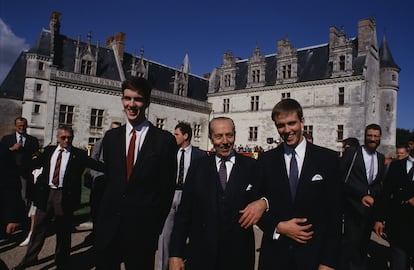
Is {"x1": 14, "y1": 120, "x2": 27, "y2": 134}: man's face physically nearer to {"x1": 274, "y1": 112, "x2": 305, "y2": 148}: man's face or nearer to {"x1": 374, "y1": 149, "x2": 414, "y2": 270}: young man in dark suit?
{"x1": 274, "y1": 112, "x2": 305, "y2": 148}: man's face

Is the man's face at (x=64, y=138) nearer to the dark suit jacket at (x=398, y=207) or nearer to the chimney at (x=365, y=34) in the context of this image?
the dark suit jacket at (x=398, y=207)

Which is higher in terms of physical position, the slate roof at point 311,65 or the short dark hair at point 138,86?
the slate roof at point 311,65

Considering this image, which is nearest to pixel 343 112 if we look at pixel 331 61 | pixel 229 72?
pixel 331 61

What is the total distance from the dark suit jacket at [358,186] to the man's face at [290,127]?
2848mm

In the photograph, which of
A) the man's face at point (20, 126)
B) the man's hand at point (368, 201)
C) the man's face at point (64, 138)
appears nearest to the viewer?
the man's hand at point (368, 201)

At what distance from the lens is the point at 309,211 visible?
246 centimetres

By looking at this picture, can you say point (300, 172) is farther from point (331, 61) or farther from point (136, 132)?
point (331, 61)

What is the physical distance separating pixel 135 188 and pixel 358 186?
392cm

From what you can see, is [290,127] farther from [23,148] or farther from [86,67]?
[86,67]

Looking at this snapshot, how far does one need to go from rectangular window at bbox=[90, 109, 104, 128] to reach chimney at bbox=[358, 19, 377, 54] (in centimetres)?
2378

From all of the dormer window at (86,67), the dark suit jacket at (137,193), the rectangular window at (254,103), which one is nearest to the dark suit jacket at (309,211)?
the dark suit jacket at (137,193)

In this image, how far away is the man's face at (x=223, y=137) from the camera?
2771mm

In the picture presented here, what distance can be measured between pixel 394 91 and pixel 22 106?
33.2 metres

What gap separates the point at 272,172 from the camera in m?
2.63
